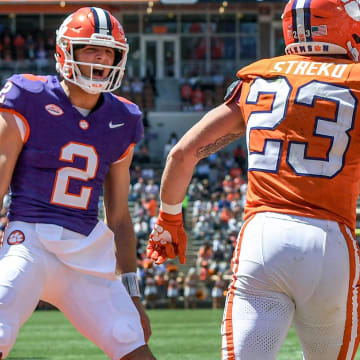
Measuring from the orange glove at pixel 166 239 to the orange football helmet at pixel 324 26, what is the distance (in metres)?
0.96

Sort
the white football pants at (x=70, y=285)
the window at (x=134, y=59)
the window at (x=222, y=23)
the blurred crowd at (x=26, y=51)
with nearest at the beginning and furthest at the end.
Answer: the white football pants at (x=70, y=285) → the blurred crowd at (x=26, y=51) → the window at (x=134, y=59) → the window at (x=222, y=23)

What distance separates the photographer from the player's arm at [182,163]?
13.0 ft

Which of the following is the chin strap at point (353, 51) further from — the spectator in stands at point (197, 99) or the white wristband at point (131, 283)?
the spectator in stands at point (197, 99)

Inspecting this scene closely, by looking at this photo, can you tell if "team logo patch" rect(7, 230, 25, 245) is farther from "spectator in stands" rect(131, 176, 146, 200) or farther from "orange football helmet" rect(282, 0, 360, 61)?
"spectator in stands" rect(131, 176, 146, 200)

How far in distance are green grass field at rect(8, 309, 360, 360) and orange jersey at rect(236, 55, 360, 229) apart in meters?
5.28

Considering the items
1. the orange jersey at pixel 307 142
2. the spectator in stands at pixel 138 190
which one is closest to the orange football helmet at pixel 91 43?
the orange jersey at pixel 307 142

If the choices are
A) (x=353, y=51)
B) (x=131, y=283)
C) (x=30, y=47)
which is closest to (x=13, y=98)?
(x=131, y=283)

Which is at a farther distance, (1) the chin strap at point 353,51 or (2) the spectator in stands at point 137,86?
(2) the spectator in stands at point 137,86

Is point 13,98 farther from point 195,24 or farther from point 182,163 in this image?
point 195,24

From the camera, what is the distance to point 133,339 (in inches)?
162

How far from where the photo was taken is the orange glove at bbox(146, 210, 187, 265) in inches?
168

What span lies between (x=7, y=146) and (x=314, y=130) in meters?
1.39

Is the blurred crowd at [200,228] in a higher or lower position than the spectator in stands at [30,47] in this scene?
lower

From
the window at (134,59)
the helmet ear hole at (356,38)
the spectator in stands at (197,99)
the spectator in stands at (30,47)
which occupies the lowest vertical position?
the spectator in stands at (197,99)
